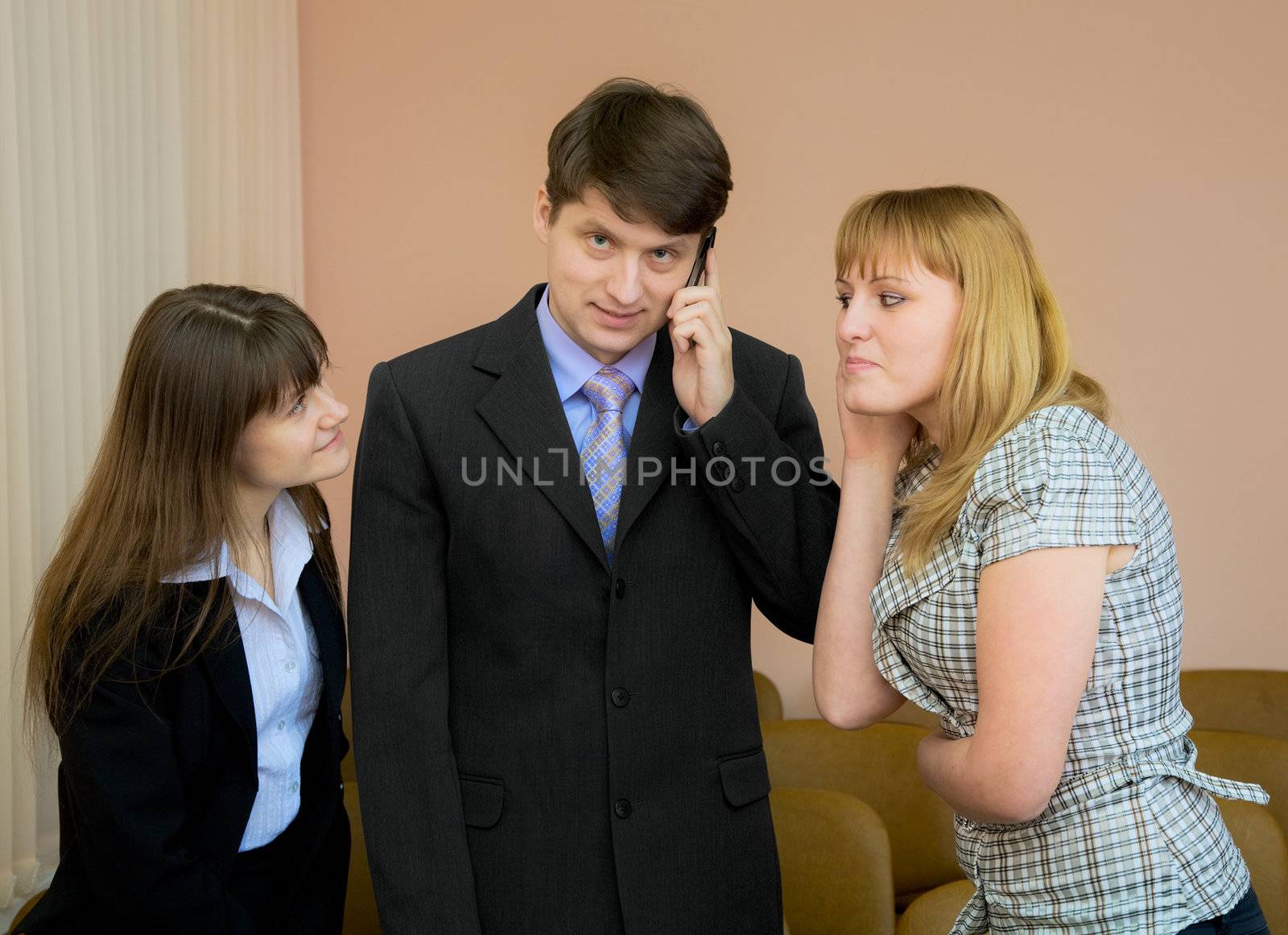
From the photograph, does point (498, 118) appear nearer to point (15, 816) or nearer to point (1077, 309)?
point (1077, 309)

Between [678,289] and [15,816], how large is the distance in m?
2.00

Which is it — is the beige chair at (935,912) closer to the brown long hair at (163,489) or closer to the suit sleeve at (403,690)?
the suit sleeve at (403,690)

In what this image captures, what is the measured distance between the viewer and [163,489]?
186cm

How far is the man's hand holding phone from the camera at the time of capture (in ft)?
5.53

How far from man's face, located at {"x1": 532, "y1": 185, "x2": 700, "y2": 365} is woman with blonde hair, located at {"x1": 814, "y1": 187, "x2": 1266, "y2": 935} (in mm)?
247

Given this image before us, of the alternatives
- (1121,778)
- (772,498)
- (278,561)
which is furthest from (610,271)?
(1121,778)

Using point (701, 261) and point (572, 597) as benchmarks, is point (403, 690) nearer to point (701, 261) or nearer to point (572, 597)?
point (572, 597)

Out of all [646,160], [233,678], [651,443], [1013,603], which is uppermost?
[646,160]

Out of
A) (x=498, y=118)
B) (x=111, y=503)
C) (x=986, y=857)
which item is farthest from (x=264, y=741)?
(x=498, y=118)

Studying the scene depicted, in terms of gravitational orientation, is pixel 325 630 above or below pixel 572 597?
below

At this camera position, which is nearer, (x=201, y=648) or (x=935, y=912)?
(x=201, y=648)

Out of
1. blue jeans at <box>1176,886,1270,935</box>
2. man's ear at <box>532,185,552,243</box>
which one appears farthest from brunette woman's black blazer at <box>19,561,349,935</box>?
blue jeans at <box>1176,886,1270,935</box>

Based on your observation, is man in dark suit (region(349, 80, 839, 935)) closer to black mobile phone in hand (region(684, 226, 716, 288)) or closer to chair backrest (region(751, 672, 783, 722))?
black mobile phone in hand (region(684, 226, 716, 288))

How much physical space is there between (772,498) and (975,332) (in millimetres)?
361
